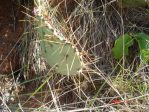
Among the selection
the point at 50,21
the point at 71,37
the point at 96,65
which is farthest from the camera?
the point at 96,65

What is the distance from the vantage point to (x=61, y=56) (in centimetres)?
160

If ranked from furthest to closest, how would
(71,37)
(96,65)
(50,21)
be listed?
1. (96,65)
2. (71,37)
3. (50,21)

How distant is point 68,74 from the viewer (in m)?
1.63

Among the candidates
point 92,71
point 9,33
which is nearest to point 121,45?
point 92,71

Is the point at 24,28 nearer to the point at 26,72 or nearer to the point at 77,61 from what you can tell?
the point at 26,72

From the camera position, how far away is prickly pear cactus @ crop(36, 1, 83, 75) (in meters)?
1.54

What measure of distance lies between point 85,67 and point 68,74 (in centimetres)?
8

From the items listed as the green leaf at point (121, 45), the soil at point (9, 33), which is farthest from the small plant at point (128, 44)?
the soil at point (9, 33)

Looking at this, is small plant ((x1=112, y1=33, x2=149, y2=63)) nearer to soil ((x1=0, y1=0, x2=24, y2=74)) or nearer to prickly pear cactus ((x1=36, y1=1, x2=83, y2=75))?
prickly pear cactus ((x1=36, y1=1, x2=83, y2=75))

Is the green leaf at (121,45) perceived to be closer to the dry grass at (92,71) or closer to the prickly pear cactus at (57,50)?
the dry grass at (92,71)

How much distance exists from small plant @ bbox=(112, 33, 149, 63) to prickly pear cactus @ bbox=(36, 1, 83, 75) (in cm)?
27

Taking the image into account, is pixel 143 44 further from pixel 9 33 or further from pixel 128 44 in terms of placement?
pixel 9 33

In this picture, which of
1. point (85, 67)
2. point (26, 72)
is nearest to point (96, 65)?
point (85, 67)

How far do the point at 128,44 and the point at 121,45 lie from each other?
39 millimetres
